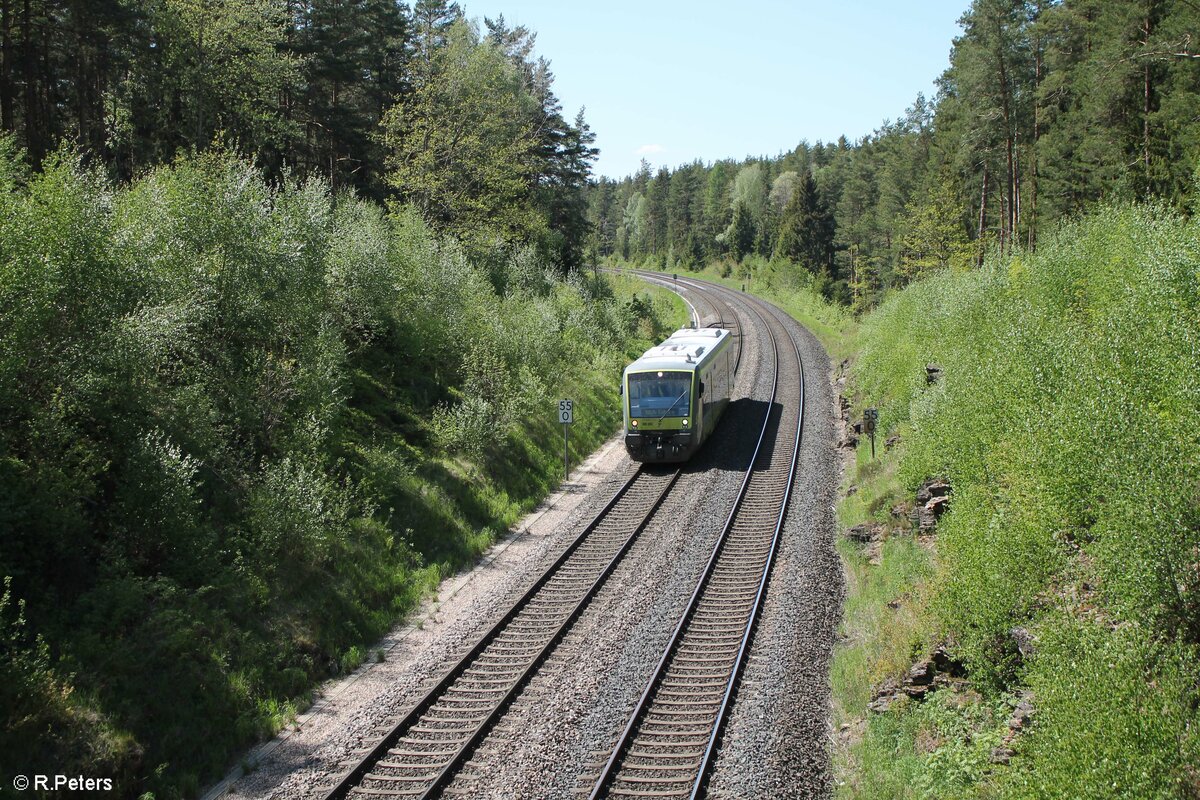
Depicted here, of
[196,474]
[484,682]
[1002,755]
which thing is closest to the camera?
[1002,755]

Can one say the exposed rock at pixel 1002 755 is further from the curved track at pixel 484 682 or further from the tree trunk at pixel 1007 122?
the tree trunk at pixel 1007 122

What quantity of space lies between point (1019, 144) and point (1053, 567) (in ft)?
123

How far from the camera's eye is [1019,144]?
4062cm

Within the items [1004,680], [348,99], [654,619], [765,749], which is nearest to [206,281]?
[654,619]

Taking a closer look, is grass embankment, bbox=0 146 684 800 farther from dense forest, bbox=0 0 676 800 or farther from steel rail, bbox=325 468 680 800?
steel rail, bbox=325 468 680 800

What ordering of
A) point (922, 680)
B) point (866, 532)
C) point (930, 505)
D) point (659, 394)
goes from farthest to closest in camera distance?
1. point (659, 394)
2. point (866, 532)
3. point (930, 505)
4. point (922, 680)

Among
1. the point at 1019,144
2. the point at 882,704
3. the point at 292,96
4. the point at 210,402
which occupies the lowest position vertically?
the point at 882,704

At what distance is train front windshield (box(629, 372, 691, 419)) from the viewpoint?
2148 centimetres

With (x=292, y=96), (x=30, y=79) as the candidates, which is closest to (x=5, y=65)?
(x=30, y=79)

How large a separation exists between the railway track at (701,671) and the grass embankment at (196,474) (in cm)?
495

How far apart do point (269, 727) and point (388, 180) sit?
80.4ft

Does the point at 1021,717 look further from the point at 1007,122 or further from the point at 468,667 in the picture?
the point at 1007,122

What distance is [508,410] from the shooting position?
74.1 ft

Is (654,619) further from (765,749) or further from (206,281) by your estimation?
(206,281)
